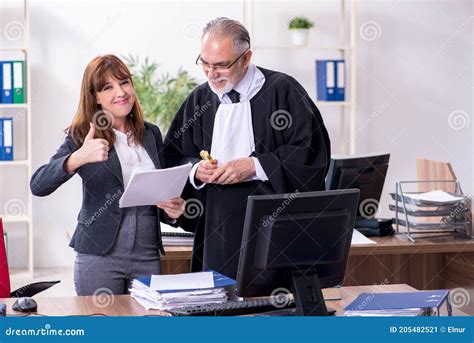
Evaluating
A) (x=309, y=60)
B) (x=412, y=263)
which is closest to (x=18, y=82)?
(x=309, y=60)

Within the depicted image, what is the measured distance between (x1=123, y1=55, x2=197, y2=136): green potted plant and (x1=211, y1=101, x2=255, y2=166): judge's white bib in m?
3.27

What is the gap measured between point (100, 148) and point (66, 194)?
164 inches

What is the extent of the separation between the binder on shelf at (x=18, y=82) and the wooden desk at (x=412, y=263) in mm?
3002

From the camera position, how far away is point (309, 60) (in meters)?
7.08

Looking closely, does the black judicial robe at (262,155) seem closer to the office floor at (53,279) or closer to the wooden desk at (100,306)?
the wooden desk at (100,306)

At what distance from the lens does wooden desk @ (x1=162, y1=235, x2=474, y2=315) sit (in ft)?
12.9

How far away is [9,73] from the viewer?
6266 millimetres

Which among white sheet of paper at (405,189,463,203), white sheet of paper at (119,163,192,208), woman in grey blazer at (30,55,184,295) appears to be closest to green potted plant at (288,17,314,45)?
white sheet of paper at (405,189,463,203)

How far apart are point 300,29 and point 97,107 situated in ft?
13.3

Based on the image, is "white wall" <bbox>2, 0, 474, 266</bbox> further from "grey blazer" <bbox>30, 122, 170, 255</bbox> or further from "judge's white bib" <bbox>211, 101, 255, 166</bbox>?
"grey blazer" <bbox>30, 122, 170, 255</bbox>

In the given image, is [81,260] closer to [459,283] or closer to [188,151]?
[188,151]

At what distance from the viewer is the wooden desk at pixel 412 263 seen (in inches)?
155

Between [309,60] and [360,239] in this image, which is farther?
[309,60]

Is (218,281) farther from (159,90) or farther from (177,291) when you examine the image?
(159,90)
